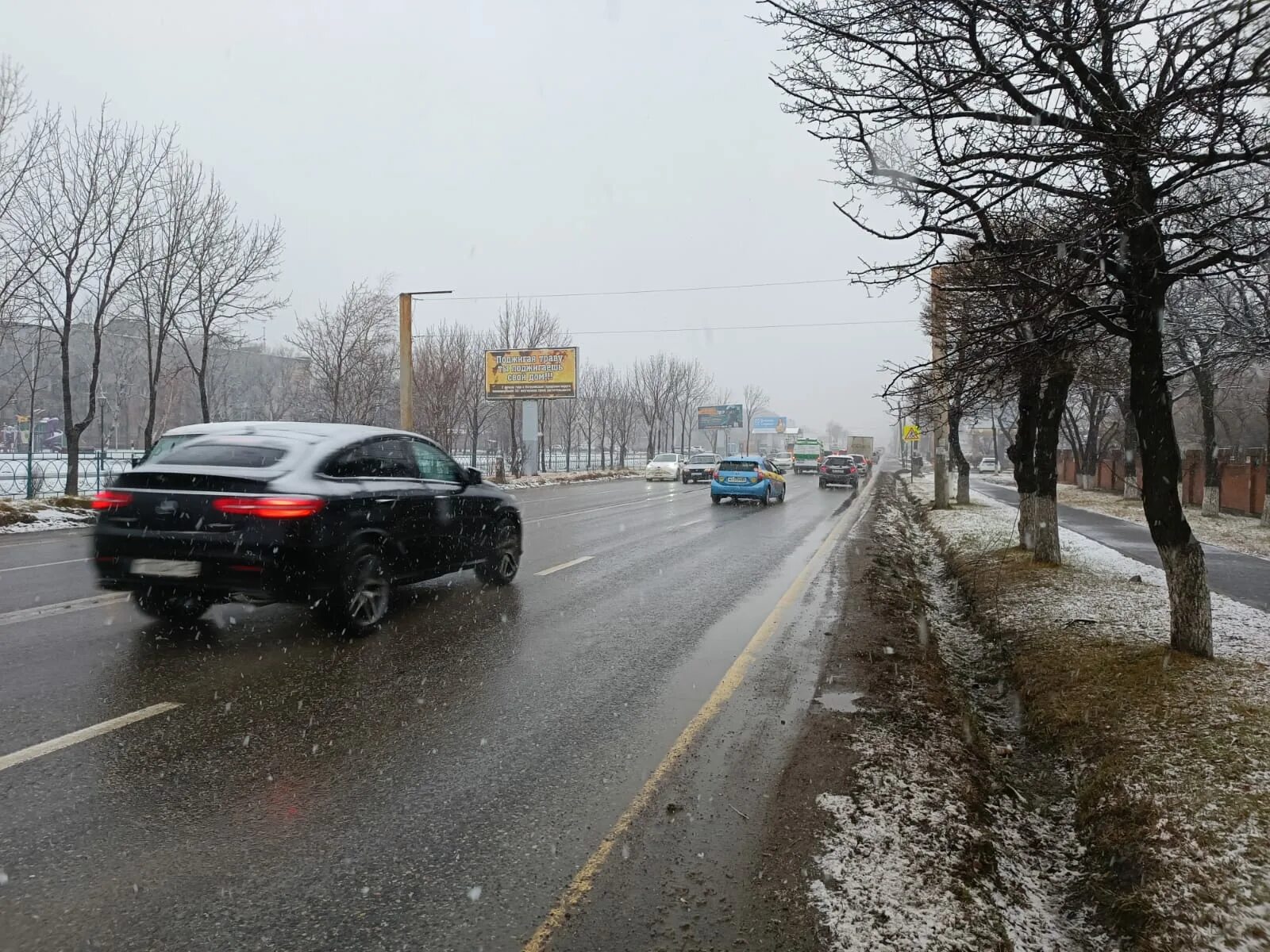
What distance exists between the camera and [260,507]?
5797 millimetres

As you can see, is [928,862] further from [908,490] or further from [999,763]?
[908,490]

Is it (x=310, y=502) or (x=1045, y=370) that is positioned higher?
(x=1045, y=370)

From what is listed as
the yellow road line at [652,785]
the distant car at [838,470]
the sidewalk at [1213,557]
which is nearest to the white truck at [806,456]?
the distant car at [838,470]

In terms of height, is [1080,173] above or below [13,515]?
above

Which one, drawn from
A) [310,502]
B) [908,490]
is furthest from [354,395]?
[310,502]

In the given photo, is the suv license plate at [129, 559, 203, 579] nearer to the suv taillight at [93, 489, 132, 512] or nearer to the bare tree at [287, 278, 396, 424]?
the suv taillight at [93, 489, 132, 512]

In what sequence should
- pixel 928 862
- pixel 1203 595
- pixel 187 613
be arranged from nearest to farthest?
pixel 928 862 < pixel 1203 595 < pixel 187 613

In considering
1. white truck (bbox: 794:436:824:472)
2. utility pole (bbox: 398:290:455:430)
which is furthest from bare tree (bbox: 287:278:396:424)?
white truck (bbox: 794:436:824:472)

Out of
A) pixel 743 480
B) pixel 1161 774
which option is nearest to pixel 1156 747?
pixel 1161 774

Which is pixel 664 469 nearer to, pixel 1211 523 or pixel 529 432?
pixel 529 432

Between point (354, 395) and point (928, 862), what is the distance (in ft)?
110

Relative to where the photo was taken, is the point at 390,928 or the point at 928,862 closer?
the point at 390,928

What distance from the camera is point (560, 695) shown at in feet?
17.0

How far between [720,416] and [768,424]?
3368cm
